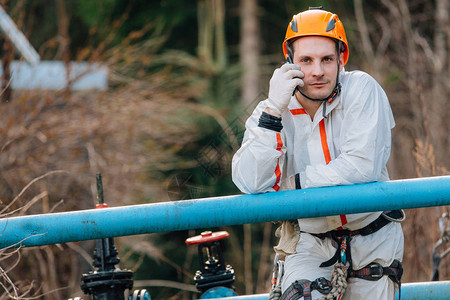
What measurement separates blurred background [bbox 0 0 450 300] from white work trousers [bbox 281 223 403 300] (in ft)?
1.90

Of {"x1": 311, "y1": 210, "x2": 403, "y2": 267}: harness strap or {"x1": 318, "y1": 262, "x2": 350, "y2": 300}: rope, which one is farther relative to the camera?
{"x1": 311, "y1": 210, "x2": 403, "y2": 267}: harness strap

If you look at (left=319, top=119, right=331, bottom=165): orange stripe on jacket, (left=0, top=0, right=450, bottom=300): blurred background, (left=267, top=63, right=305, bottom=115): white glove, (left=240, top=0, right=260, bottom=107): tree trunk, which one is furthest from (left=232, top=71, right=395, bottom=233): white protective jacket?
(left=240, top=0, right=260, bottom=107): tree trunk

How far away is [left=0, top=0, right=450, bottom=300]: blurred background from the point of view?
6457 millimetres

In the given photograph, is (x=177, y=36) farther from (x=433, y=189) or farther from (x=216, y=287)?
(x=433, y=189)

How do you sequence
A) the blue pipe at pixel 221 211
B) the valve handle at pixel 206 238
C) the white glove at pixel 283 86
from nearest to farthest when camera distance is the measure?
the blue pipe at pixel 221 211, the white glove at pixel 283 86, the valve handle at pixel 206 238

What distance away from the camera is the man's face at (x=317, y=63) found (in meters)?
3.10

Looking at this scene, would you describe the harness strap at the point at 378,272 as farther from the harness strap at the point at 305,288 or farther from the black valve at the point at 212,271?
the black valve at the point at 212,271

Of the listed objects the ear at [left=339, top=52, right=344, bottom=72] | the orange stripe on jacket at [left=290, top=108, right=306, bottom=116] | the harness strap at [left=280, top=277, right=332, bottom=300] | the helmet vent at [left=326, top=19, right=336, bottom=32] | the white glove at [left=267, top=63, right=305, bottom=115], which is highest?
the helmet vent at [left=326, top=19, right=336, bottom=32]

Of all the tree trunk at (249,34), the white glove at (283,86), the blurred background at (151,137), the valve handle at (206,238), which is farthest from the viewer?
the tree trunk at (249,34)

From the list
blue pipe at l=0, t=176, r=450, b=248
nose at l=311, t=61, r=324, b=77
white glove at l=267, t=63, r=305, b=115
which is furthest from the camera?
nose at l=311, t=61, r=324, b=77

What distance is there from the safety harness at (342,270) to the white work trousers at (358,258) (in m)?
0.02

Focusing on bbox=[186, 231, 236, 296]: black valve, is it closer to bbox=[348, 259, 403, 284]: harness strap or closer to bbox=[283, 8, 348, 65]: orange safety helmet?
bbox=[348, 259, 403, 284]: harness strap

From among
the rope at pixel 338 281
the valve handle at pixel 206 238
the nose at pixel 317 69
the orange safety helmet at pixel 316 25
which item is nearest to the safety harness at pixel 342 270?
the rope at pixel 338 281

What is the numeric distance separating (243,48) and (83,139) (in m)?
7.40
